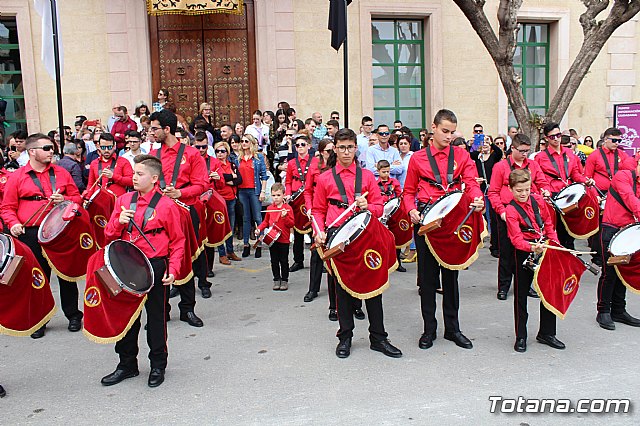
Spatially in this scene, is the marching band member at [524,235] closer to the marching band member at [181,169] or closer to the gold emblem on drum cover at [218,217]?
the marching band member at [181,169]

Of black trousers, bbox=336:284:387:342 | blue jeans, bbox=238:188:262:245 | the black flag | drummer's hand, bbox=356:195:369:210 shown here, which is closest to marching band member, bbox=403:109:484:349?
black trousers, bbox=336:284:387:342

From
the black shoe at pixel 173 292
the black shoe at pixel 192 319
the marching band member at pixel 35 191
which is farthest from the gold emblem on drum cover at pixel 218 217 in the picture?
the marching band member at pixel 35 191

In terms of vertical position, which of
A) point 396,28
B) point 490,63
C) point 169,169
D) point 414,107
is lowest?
point 169,169

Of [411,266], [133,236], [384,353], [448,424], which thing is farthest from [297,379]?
[411,266]

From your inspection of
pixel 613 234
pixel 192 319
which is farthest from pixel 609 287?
pixel 192 319

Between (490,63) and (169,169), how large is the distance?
11469mm

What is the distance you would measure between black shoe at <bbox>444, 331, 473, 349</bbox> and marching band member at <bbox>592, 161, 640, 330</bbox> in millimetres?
1495

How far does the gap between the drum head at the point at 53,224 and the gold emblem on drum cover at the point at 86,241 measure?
0.38 meters

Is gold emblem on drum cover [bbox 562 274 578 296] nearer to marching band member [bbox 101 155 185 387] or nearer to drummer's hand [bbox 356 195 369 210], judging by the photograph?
drummer's hand [bbox 356 195 369 210]

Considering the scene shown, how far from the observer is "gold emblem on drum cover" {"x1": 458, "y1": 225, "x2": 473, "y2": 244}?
208 inches

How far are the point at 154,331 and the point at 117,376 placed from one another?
1.52 ft

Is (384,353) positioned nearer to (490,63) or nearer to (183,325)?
(183,325)

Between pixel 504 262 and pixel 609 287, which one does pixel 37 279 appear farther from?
pixel 609 287

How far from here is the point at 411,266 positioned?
8.81m
